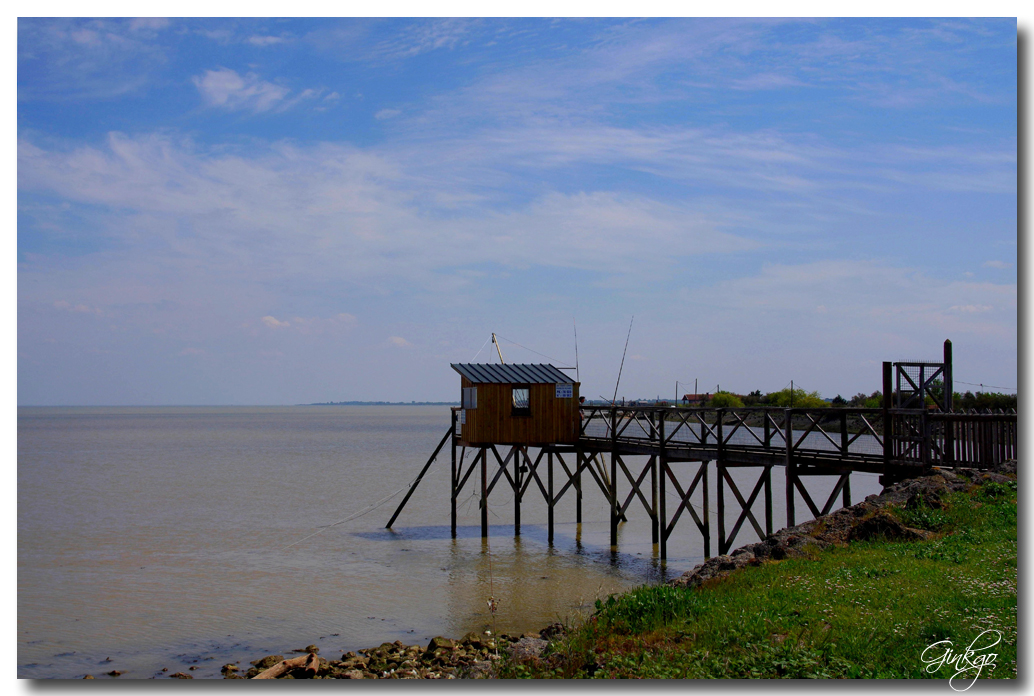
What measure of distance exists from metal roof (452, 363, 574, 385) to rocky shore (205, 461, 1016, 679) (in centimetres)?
1209

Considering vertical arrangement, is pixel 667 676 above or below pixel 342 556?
above

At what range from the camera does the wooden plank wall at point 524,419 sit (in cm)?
2414

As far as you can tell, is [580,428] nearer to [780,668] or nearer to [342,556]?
[342,556]

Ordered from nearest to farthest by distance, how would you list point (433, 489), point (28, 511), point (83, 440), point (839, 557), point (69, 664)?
point (839, 557)
point (69, 664)
point (28, 511)
point (433, 489)
point (83, 440)

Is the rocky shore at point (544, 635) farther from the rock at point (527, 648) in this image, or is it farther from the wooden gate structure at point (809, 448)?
the wooden gate structure at point (809, 448)

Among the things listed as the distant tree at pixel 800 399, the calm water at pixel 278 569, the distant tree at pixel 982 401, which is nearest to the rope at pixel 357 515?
the calm water at pixel 278 569

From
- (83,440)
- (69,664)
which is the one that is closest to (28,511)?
(69,664)

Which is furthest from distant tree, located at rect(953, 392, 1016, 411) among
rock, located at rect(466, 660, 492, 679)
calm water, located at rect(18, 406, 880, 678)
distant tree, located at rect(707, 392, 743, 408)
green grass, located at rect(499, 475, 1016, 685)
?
distant tree, located at rect(707, 392, 743, 408)

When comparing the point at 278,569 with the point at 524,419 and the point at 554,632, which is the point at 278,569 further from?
the point at 554,632

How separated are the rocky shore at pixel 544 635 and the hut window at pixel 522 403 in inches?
491

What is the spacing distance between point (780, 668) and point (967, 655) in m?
1.67

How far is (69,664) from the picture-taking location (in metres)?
12.9

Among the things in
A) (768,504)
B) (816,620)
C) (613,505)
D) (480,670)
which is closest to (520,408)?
(613,505)

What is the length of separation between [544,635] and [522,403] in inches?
606
